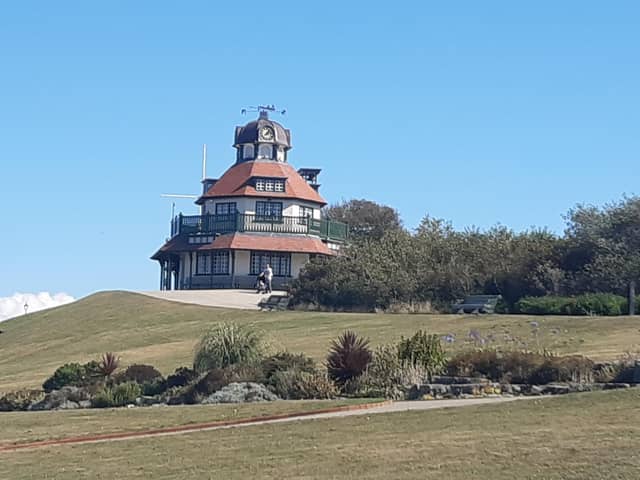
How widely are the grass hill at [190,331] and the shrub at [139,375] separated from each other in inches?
131

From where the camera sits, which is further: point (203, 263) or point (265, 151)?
point (265, 151)

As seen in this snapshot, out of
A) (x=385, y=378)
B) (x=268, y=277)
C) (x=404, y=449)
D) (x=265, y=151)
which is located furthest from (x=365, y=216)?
(x=404, y=449)

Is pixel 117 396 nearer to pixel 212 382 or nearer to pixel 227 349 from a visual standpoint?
pixel 212 382

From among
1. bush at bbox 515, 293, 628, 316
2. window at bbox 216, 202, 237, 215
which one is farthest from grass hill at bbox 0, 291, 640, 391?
window at bbox 216, 202, 237, 215

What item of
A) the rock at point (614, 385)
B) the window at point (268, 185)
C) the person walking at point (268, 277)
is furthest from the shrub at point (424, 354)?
the window at point (268, 185)

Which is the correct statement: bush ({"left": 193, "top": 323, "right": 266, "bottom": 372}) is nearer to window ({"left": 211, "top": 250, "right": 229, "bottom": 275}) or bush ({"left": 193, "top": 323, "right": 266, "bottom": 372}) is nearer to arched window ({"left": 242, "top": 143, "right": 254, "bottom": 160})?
window ({"left": 211, "top": 250, "right": 229, "bottom": 275})

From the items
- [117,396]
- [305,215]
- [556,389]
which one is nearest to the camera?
[556,389]

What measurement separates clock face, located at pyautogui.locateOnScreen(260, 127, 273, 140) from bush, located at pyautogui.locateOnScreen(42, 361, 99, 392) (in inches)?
1750

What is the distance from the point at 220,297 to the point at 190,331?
13.6 m

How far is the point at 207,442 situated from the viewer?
60.4ft

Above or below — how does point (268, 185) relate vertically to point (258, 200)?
above

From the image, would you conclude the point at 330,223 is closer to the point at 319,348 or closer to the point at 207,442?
the point at 319,348

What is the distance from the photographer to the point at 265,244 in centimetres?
6994

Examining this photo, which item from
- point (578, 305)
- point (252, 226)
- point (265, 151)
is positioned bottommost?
point (578, 305)
